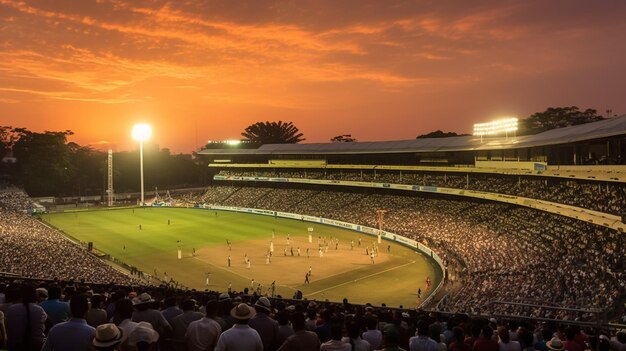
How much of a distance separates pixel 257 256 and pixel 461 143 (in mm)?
31119

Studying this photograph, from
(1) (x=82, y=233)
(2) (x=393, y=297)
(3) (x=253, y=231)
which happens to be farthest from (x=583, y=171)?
(1) (x=82, y=233)

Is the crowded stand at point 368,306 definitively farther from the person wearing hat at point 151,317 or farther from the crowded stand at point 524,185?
the crowded stand at point 524,185

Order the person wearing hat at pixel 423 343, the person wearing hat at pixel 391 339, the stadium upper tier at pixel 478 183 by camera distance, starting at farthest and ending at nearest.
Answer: the stadium upper tier at pixel 478 183 < the person wearing hat at pixel 423 343 < the person wearing hat at pixel 391 339

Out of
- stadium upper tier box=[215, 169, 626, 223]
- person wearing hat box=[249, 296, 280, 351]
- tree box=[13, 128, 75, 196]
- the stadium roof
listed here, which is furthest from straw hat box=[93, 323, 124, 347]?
tree box=[13, 128, 75, 196]

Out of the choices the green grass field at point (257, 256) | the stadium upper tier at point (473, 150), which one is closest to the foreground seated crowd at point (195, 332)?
the stadium upper tier at point (473, 150)

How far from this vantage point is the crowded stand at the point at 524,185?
3241cm

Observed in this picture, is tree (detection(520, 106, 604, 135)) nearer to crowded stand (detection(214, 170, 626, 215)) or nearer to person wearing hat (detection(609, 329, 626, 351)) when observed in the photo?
crowded stand (detection(214, 170, 626, 215))

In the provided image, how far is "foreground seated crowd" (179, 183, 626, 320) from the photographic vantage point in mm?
24531

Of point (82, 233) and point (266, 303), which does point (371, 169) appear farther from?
point (266, 303)

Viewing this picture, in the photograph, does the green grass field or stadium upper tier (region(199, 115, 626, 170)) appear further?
the green grass field

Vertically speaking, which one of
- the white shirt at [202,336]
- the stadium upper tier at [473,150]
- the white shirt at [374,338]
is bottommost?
the white shirt at [374,338]

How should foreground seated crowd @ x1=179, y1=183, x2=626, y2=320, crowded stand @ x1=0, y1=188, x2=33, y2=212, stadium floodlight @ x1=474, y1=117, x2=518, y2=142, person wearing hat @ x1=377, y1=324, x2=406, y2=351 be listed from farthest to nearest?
crowded stand @ x1=0, y1=188, x2=33, y2=212 < stadium floodlight @ x1=474, y1=117, x2=518, y2=142 < foreground seated crowd @ x1=179, y1=183, x2=626, y2=320 < person wearing hat @ x1=377, y1=324, x2=406, y2=351

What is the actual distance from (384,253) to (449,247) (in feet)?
22.7

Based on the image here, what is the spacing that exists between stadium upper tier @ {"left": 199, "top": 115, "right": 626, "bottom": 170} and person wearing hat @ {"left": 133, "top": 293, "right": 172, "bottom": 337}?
84.7 feet
